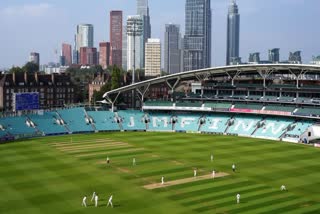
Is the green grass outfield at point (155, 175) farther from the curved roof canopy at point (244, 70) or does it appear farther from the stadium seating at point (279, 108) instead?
the curved roof canopy at point (244, 70)

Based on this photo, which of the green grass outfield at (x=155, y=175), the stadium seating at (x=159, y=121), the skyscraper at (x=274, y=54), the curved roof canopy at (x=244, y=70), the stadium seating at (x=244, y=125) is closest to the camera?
the green grass outfield at (x=155, y=175)

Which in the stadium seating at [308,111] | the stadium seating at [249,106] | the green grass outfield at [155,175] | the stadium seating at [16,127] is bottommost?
the green grass outfield at [155,175]

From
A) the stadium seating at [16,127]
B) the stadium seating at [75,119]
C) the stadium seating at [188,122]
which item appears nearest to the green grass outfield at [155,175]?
the stadium seating at [16,127]

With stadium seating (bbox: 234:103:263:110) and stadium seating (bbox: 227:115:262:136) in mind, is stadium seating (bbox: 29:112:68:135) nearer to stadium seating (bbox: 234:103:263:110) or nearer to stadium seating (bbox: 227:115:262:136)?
stadium seating (bbox: 227:115:262:136)

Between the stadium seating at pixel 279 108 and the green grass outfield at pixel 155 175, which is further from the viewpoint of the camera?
the stadium seating at pixel 279 108

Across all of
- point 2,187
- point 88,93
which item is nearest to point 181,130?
point 2,187

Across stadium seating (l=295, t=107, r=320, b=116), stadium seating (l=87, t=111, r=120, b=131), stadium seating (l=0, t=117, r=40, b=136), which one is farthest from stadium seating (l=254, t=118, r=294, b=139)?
stadium seating (l=0, t=117, r=40, b=136)

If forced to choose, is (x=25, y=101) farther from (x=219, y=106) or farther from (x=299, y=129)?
(x=299, y=129)

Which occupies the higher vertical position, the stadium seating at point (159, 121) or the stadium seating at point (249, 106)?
the stadium seating at point (249, 106)
